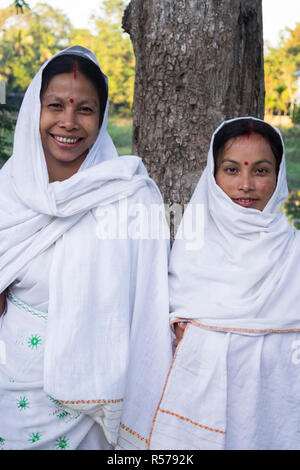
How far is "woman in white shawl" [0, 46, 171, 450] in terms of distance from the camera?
1.86 m

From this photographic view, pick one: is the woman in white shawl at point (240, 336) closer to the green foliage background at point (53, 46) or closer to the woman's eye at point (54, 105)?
the woman's eye at point (54, 105)

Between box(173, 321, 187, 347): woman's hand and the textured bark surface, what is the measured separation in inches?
42.2

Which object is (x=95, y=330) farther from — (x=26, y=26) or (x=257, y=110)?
(x=26, y=26)

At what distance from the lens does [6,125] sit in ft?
17.0

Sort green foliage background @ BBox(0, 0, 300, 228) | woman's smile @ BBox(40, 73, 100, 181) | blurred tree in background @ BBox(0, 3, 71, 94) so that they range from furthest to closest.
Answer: blurred tree in background @ BBox(0, 3, 71, 94) < green foliage background @ BBox(0, 0, 300, 228) < woman's smile @ BBox(40, 73, 100, 181)

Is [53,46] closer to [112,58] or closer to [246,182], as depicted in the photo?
[112,58]

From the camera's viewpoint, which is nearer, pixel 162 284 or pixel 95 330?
pixel 95 330

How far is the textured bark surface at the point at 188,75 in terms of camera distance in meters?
2.81

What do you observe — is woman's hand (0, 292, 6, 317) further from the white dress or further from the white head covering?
the white head covering

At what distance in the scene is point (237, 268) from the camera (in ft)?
6.55

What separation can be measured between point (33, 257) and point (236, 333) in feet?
2.63

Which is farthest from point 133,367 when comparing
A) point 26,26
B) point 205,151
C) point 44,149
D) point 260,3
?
point 26,26

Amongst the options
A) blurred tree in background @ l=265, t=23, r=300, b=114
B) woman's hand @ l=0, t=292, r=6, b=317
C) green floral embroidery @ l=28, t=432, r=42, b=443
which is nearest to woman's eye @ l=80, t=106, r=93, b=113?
woman's hand @ l=0, t=292, r=6, b=317

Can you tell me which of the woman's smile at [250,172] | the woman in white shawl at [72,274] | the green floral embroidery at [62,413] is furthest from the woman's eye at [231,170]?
the green floral embroidery at [62,413]
